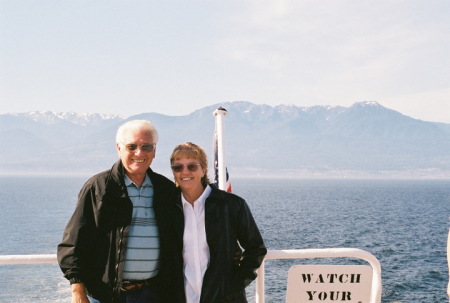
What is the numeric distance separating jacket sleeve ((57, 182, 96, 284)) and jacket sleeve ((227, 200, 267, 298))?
1.00 m

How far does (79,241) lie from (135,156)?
0.67 meters

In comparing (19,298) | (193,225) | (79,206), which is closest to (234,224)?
(193,225)

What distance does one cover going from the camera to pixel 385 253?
35656 millimetres

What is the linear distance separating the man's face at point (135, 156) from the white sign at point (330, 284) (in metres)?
1.51

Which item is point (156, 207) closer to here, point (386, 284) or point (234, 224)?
point (234, 224)

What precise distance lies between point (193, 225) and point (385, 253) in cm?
3695

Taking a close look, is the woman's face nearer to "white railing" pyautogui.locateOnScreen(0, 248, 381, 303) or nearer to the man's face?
the man's face

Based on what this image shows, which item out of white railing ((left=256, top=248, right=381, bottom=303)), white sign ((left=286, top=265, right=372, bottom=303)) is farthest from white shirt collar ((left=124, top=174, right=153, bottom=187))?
white sign ((left=286, top=265, right=372, bottom=303))

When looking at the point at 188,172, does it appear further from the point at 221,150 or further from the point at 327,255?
the point at 221,150

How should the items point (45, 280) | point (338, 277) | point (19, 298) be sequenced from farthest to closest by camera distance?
point (45, 280) < point (19, 298) < point (338, 277)

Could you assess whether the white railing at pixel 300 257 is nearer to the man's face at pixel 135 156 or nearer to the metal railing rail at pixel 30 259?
the metal railing rail at pixel 30 259

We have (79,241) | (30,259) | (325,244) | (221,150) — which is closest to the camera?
(79,241)

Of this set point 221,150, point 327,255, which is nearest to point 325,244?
→ point 221,150

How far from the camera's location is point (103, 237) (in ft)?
8.89
